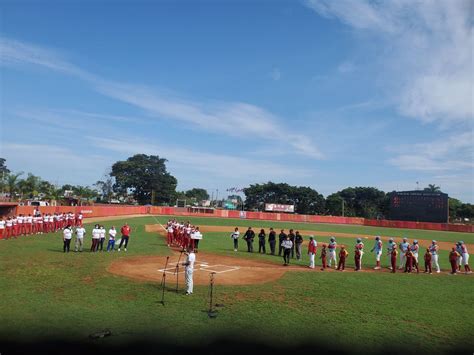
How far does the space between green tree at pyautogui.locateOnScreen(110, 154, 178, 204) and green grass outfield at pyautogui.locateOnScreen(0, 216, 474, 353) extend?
346 ft

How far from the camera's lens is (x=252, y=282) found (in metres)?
16.2

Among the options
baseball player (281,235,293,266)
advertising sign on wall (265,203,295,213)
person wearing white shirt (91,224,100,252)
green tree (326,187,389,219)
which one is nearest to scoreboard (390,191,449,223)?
advertising sign on wall (265,203,295,213)

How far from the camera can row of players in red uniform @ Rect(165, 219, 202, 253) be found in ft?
80.2

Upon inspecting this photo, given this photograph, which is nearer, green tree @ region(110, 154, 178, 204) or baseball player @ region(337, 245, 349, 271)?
baseball player @ region(337, 245, 349, 271)

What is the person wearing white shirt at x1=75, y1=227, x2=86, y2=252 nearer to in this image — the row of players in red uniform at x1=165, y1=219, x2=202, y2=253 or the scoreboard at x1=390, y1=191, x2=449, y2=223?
the row of players in red uniform at x1=165, y1=219, x2=202, y2=253

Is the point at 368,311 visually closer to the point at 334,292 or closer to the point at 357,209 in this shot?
the point at 334,292

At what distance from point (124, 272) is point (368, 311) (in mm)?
10636

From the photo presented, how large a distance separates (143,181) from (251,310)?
116 metres

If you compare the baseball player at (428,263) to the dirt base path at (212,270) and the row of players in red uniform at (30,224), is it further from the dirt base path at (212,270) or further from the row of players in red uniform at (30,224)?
the row of players in red uniform at (30,224)

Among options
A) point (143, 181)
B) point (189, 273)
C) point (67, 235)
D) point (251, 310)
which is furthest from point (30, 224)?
point (143, 181)

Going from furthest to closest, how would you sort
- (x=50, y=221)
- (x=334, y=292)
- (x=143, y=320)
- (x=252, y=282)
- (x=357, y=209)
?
1. (x=357, y=209)
2. (x=50, y=221)
3. (x=252, y=282)
4. (x=334, y=292)
5. (x=143, y=320)

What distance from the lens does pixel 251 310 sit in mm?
11859

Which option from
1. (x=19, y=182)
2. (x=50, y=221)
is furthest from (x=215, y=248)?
(x=19, y=182)

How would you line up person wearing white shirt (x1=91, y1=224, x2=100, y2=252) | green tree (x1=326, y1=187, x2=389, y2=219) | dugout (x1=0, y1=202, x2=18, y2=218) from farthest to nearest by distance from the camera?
1. green tree (x1=326, y1=187, x2=389, y2=219)
2. dugout (x1=0, y1=202, x2=18, y2=218)
3. person wearing white shirt (x1=91, y1=224, x2=100, y2=252)
